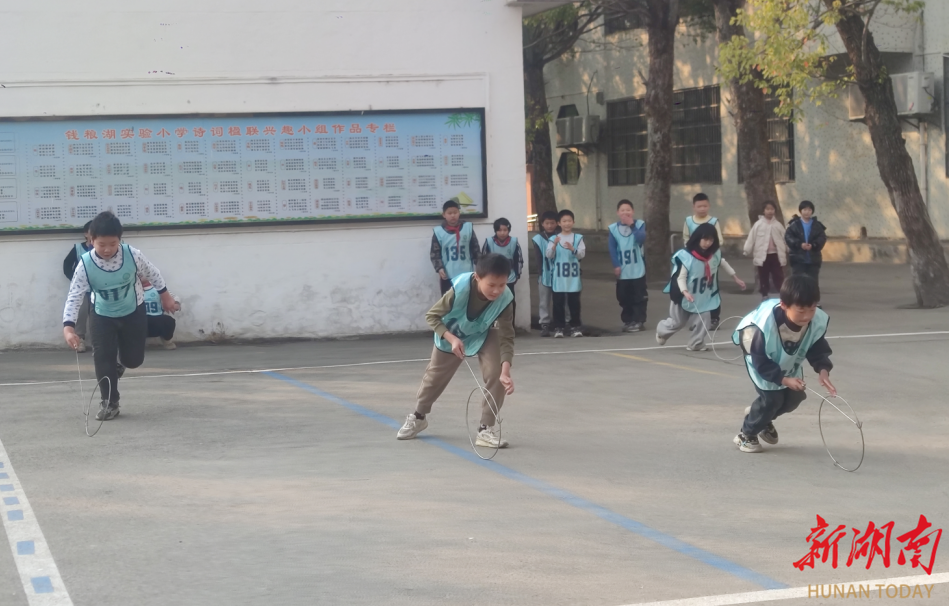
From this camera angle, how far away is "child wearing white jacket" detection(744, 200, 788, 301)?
1570cm

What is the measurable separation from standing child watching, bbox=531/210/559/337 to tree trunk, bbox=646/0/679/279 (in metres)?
6.22

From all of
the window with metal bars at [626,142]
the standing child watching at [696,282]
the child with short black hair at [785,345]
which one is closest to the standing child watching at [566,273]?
the standing child watching at [696,282]

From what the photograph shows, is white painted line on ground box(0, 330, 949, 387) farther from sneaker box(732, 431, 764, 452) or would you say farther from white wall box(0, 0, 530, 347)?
sneaker box(732, 431, 764, 452)

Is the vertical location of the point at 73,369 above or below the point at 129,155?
below

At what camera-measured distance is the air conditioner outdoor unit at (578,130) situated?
3081 cm

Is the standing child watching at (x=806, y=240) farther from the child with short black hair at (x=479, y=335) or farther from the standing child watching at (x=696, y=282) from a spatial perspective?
the child with short black hair at (x=479, y=335)

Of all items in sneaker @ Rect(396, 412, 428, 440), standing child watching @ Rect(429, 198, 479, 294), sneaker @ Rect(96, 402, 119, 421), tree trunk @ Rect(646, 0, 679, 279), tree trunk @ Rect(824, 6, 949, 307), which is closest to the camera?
A: sneaker @ Rect(396, 412, 428, 440)

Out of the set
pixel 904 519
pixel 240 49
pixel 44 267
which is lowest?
pixel 904 519

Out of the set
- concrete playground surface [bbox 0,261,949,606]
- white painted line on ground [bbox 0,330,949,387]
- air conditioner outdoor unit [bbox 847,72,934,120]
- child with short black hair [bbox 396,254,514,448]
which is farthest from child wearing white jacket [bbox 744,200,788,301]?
child with short black hair [bbox 396,254,514,448]

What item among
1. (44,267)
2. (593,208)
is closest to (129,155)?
(44,267)

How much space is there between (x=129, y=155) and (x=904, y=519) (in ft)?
33.9

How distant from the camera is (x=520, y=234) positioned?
1462 cm

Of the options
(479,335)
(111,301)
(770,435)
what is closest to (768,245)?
(770,435)

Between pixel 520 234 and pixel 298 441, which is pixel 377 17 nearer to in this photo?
pixel 520 234
